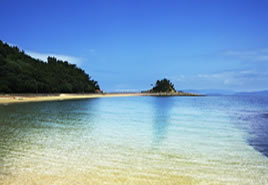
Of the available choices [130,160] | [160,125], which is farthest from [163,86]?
[130,160]

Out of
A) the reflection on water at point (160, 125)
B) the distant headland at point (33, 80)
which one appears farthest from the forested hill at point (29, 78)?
the reflection on water at point (160, 125)

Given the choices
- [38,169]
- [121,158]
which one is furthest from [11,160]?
[121,158]

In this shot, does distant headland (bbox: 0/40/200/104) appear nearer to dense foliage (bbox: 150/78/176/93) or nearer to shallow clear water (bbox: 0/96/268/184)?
shallow clear water (bbox: 0/96/268/184)

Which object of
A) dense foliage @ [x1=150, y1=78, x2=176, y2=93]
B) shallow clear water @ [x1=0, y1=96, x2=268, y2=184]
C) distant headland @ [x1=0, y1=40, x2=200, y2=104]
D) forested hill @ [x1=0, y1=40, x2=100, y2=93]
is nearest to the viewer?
shallow clear water @ [x1=0, y1=96, x2=268, y2=184]

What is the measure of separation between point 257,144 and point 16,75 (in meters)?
72.2

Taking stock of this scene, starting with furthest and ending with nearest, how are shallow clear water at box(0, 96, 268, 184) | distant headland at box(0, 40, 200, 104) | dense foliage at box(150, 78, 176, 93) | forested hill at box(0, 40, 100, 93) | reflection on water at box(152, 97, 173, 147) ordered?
dense foliage at box(150, 78, 176, 93)
forested hill at box(0, 40, 100, 93)
distant headland at box(0, 40, 200, 104)
reflection on water at box(152, 97, 173, 147)
shallow clear water at box(0, 96, 268, 184)

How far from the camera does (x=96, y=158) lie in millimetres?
8922

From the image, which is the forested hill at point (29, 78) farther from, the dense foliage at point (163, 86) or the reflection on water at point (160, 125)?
the dense foliage at point (163, 86)

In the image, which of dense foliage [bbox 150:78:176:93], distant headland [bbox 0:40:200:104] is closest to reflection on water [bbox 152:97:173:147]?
distant headland [bbox 0:40:200:104]

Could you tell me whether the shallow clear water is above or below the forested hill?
below

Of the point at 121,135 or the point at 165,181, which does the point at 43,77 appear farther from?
the point at 165,181

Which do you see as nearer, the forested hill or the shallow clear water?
the shallow clear water

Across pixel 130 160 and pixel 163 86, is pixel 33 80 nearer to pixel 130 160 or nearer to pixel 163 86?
pixel 130 160

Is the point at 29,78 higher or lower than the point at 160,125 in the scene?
higher
